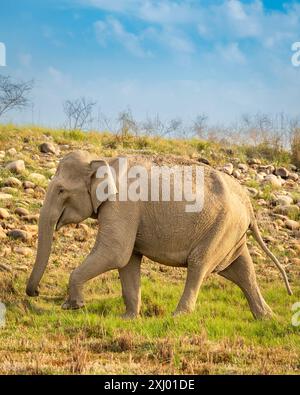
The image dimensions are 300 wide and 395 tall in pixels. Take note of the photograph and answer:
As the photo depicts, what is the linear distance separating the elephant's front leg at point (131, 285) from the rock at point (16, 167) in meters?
6.60

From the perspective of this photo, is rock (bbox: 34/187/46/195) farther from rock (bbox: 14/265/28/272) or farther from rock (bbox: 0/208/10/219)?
rock (bbox: 14/265/28/272)

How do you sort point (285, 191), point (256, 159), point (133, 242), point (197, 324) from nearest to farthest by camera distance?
1. point (197, 324)
2. point (133, 242)
3. point (285, 191)
4. point (256, 159)

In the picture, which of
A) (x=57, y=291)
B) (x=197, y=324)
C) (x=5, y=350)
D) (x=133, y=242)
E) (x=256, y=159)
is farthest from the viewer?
(x=256, y=159)

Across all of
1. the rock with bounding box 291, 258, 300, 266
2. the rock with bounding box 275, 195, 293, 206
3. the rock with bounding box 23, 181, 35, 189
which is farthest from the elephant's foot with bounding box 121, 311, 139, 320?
the rock with bounding box 275, 195, 293, 206

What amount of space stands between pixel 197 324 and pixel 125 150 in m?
10.9

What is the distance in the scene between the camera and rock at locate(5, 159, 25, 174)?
602 inches

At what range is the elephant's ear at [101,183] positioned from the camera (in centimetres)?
868

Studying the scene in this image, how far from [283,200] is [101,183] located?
8626mm

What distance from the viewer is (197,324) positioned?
795cm

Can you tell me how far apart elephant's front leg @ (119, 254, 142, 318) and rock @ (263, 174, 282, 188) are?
363 inches

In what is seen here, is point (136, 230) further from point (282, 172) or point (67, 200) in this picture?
point (282, 172)
